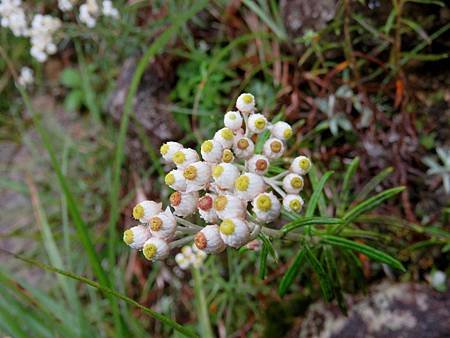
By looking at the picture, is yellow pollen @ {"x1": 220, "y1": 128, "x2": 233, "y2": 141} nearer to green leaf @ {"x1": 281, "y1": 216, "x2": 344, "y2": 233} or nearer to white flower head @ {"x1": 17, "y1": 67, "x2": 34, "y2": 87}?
green leaf @ {"x1": 281, "y1": 216, "x2": 344, "y2": 233}

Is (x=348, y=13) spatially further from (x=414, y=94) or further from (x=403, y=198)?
(x=403, y=198)

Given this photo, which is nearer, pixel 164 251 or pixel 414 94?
pixel 164 251

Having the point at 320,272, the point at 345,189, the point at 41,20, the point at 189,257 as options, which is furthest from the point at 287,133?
the point at 41,20

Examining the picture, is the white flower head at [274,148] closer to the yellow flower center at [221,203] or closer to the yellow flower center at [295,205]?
the yellow flower center at [295,205]

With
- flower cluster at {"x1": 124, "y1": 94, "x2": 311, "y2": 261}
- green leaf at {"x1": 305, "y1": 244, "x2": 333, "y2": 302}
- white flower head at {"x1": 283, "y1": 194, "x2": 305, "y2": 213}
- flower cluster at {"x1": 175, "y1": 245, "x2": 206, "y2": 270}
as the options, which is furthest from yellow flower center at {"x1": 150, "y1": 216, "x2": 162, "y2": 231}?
flower cluster at {"x1": 175, "y1": 245, "x2": 206, "y2": 270}

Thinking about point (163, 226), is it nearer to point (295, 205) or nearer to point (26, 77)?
point (295, 205)

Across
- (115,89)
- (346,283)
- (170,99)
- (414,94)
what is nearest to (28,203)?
(115,89)
